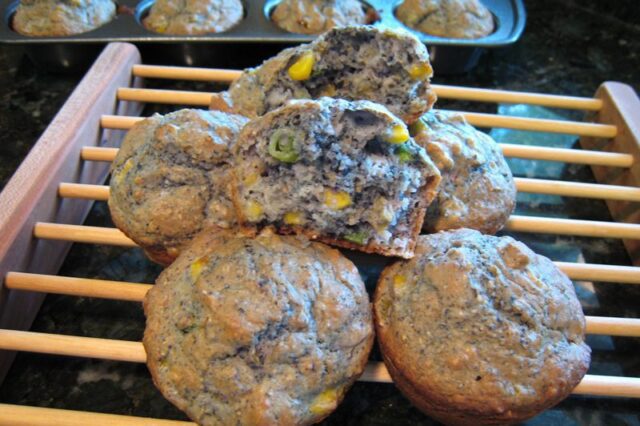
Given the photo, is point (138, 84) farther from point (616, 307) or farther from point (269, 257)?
point (616, 307)

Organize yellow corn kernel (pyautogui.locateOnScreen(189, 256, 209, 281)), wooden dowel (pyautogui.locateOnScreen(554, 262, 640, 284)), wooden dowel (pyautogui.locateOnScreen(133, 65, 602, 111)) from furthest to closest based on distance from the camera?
1. wooden dowel (pyautogui.locateOnScreen(133, 65, 602, 111))
2. wooden dowel (pyautogui.locateOnScreen(554, 262, 640, 284))
3. yellow corn kernel (pyautogui.locateOnScreen(189, 256, 209, 281))

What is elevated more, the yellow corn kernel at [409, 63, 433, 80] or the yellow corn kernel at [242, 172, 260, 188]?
the yellow corn kernel at [409, 63, 433, 80]

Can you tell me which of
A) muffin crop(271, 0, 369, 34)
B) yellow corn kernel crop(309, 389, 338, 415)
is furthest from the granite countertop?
muffin crop(271, 0, 369, 34)

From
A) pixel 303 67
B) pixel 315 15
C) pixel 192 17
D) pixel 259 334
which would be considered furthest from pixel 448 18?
pixel 259 334

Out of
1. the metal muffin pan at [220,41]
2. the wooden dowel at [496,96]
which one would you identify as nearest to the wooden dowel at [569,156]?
the wooden dowel at [496,96]

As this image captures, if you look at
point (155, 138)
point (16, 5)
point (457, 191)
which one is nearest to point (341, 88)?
point (457, 191)

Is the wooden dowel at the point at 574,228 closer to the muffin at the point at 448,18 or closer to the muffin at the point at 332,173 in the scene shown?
the muffin at the point at 332,173

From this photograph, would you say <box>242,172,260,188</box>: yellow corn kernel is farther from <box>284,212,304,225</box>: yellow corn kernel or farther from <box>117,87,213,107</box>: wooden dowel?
<box>117,87,213,107</box>: wooden dowel
